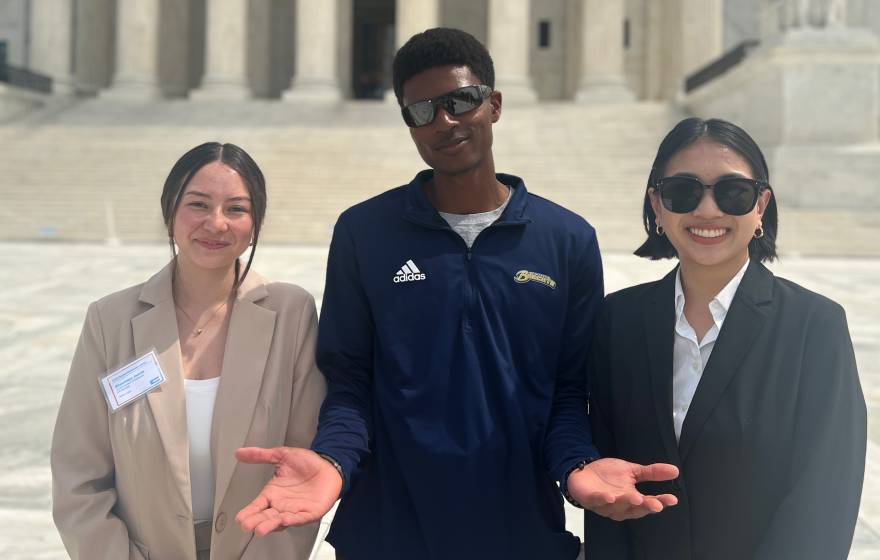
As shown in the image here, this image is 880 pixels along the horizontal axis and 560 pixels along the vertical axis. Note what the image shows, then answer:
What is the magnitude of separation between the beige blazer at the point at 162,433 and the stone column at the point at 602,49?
1350 inches

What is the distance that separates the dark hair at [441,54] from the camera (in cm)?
301

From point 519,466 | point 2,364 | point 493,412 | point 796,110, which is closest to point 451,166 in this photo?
point 493,412

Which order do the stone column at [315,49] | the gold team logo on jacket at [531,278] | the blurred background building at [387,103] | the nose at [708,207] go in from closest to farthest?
the nose at [708,207] → the gold team logo on jacket at [531,278] → the blurred background building at [387,103] → the stone column at [315,49]

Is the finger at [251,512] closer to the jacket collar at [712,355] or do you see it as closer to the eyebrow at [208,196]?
the eyebrow at [208,196]

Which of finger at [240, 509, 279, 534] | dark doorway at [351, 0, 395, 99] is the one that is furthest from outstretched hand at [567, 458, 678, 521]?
dark doorway at [351, 0, 395, 99]

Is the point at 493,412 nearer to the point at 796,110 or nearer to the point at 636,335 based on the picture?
the point at 636,335

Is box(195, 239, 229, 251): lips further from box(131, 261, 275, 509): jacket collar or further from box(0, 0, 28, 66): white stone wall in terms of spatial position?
box(0, 0, 28, 66): white stone wall

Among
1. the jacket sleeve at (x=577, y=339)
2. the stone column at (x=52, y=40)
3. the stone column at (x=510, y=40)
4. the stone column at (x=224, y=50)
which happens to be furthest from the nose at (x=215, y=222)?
the stone column at (x=52, y=40)

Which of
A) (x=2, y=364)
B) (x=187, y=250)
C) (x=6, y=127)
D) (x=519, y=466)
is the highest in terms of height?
(x=6, y=127)

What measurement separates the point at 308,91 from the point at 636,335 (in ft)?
113

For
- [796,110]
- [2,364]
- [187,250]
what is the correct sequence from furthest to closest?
[796,110] → [2,364] → [187,250]

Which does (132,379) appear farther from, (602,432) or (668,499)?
(668,499)

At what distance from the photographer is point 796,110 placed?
24.7 meters

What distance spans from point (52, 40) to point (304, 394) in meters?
40.8
